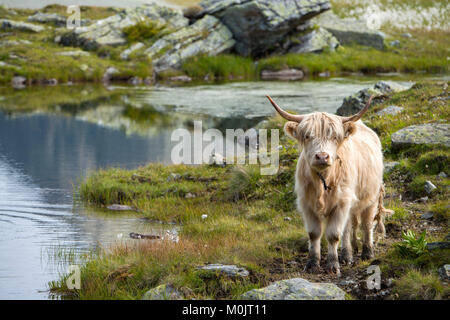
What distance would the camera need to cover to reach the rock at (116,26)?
4019cm

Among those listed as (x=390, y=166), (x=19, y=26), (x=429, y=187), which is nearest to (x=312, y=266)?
(x=429, y=187)

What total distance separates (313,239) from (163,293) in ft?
6.28

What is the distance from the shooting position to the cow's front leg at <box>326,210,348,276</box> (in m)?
6.92

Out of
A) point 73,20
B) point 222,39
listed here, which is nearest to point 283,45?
point 222,39

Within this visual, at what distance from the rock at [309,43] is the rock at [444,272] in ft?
115

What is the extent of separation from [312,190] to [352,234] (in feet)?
5.00

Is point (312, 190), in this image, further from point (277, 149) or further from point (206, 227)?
point (277, 149)

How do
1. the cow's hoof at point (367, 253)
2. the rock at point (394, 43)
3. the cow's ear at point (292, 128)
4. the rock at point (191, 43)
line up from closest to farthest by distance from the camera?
1. the cow's ear at point (292, 128)
2. the cow's hoof at point (367, 253)
3. the rock at point (191, 43)
4. the rock at point (394, 43)

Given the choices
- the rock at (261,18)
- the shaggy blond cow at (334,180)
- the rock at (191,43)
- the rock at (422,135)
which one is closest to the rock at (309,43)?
the rock at (261,18)

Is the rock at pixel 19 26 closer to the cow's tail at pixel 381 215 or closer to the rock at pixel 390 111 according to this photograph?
the rock at pixel 390 111

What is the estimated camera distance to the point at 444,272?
20.5ft

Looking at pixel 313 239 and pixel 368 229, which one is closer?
pixel 313 239

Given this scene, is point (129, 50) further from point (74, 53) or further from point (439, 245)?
point (439, 245)

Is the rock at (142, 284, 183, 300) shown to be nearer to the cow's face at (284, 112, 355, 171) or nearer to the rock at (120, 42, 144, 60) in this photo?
the cow's face at (284, 112, 355, 171)
